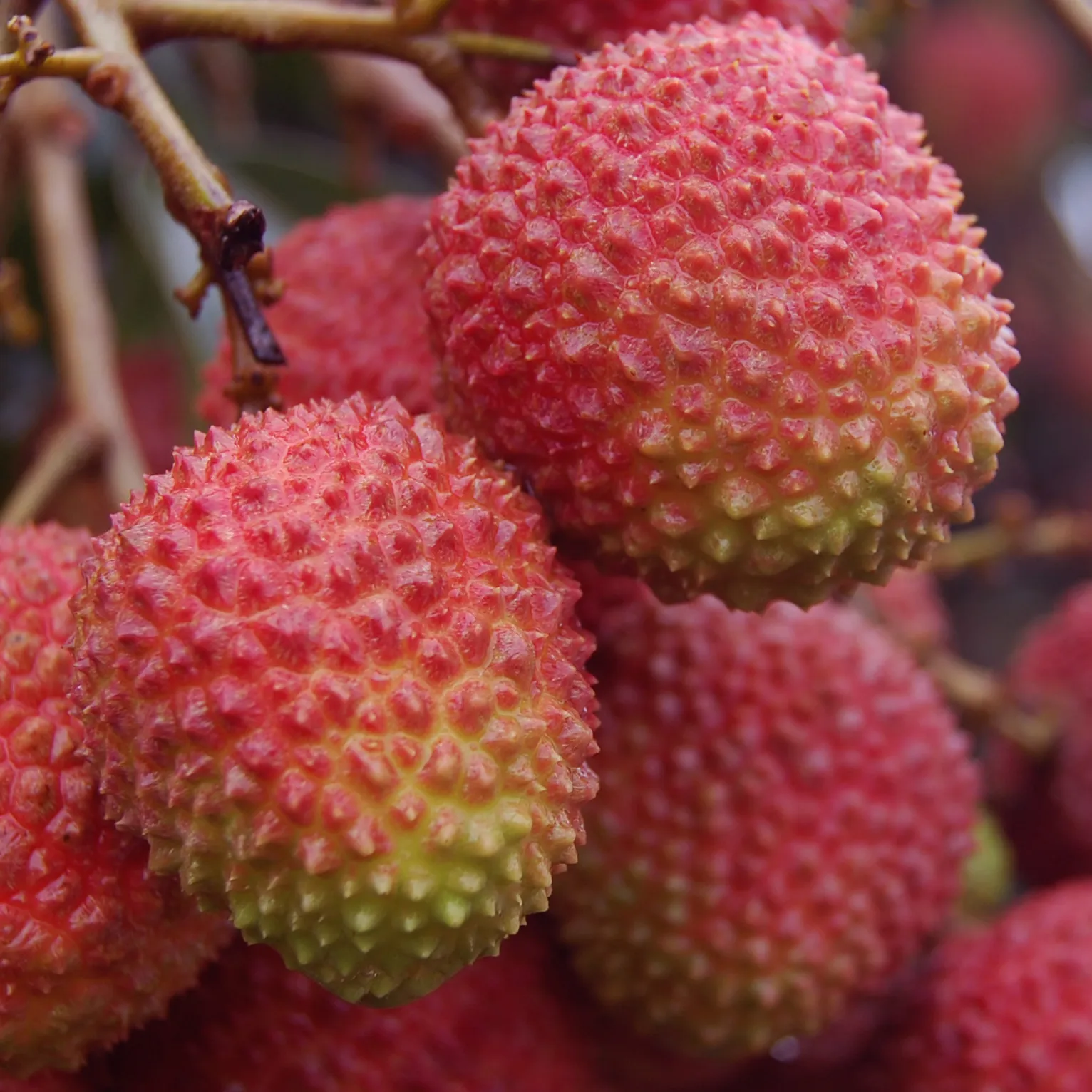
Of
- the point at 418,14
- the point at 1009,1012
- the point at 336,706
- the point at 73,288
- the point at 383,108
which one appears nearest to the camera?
the point at 336,706

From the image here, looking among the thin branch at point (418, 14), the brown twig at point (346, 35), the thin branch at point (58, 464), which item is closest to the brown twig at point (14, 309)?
the thin branch at point (58, 464)

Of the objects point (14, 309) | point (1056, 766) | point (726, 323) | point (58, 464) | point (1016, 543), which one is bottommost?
point (1056, 766)

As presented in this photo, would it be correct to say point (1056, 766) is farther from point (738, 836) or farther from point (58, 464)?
point (58, 464)

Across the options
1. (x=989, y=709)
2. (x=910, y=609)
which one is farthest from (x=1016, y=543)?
(x=989, y=709)

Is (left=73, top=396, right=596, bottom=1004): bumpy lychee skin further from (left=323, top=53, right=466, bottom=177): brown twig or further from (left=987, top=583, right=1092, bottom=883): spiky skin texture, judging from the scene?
(left=987, top=583, right=1092, bottom=883): spiky skin texture

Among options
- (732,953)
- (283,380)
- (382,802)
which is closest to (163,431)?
(283,380)

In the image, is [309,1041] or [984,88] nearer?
[309,1041]

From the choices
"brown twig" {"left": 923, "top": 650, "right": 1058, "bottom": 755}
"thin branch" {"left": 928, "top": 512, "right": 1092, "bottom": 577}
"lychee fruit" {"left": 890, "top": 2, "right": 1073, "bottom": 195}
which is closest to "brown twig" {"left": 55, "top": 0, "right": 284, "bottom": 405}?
"brown twig" {"left": 923, "top": 650, "right": 1058, "bottom": 755}

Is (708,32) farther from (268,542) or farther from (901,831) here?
(901,831)
